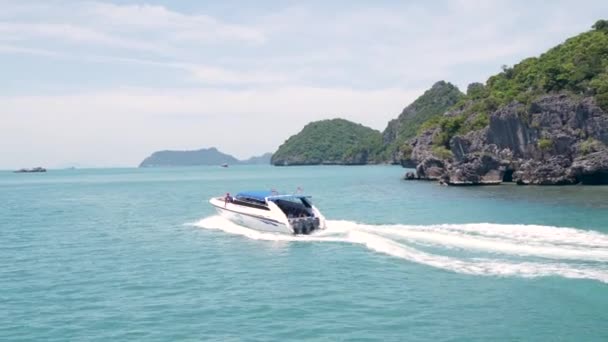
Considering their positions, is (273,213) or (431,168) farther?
(431,168)

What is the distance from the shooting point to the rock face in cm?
7250

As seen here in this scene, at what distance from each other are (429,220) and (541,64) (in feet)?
234

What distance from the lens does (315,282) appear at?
2427 cm

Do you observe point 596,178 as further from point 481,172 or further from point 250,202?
point 250,202

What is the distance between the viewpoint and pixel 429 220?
4284cm

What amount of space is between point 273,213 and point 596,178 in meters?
51.7

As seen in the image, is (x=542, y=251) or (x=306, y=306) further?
(x=542, y=251)

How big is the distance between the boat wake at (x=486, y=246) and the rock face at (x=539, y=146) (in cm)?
4354

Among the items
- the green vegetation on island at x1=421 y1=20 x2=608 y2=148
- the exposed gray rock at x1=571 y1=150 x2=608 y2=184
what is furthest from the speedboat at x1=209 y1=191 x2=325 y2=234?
the green vegetation on island at x1=421 y1=20 x2=608 y2=148

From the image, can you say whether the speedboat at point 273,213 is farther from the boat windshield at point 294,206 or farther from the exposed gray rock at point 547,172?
the exposed gray rock at point 547,172

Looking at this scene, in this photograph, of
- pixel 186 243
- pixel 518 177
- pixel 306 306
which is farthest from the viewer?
pixel 518 177

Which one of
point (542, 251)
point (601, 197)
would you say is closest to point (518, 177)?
point (601, 197)

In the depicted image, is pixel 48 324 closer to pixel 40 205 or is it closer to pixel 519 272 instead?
pixel 519 272

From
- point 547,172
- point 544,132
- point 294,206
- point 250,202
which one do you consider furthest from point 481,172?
point 250,202
